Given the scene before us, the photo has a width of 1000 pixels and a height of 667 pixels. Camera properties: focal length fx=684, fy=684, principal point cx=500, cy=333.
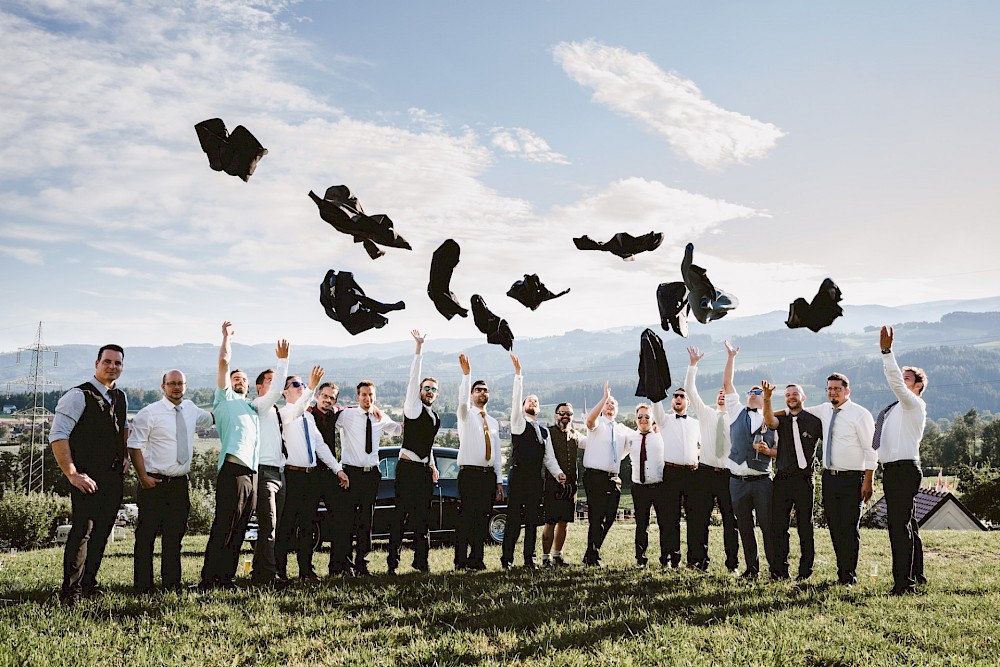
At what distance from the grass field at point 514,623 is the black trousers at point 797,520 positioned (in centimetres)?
31

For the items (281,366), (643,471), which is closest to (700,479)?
(643,471)

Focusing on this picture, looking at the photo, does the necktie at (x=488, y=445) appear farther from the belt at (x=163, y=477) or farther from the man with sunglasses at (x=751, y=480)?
the belt at (x=163, y=477)

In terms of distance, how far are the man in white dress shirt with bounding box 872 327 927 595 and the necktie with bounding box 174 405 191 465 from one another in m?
7.00

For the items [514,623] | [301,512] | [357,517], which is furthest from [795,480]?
[301,512]

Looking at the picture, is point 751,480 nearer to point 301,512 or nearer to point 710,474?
point 710,474

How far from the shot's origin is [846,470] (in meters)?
7.40

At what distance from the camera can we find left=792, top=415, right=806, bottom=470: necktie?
7.66 meters

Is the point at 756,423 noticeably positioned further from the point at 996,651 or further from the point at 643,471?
the point at 996,651

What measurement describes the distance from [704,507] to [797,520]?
134cm

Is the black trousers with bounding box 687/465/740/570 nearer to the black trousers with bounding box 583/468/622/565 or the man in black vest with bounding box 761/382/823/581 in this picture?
the man in black vest with bounding box 761/382/823/581

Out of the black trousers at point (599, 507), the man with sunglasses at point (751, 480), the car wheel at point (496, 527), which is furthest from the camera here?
the car wheel at point (496, 527)

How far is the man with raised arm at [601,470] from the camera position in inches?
359

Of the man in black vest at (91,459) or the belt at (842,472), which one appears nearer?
the man in black vest at (91,459)

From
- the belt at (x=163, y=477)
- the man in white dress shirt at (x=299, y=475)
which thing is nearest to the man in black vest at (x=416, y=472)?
the man in white dress shirt at (x=299, y=475)
